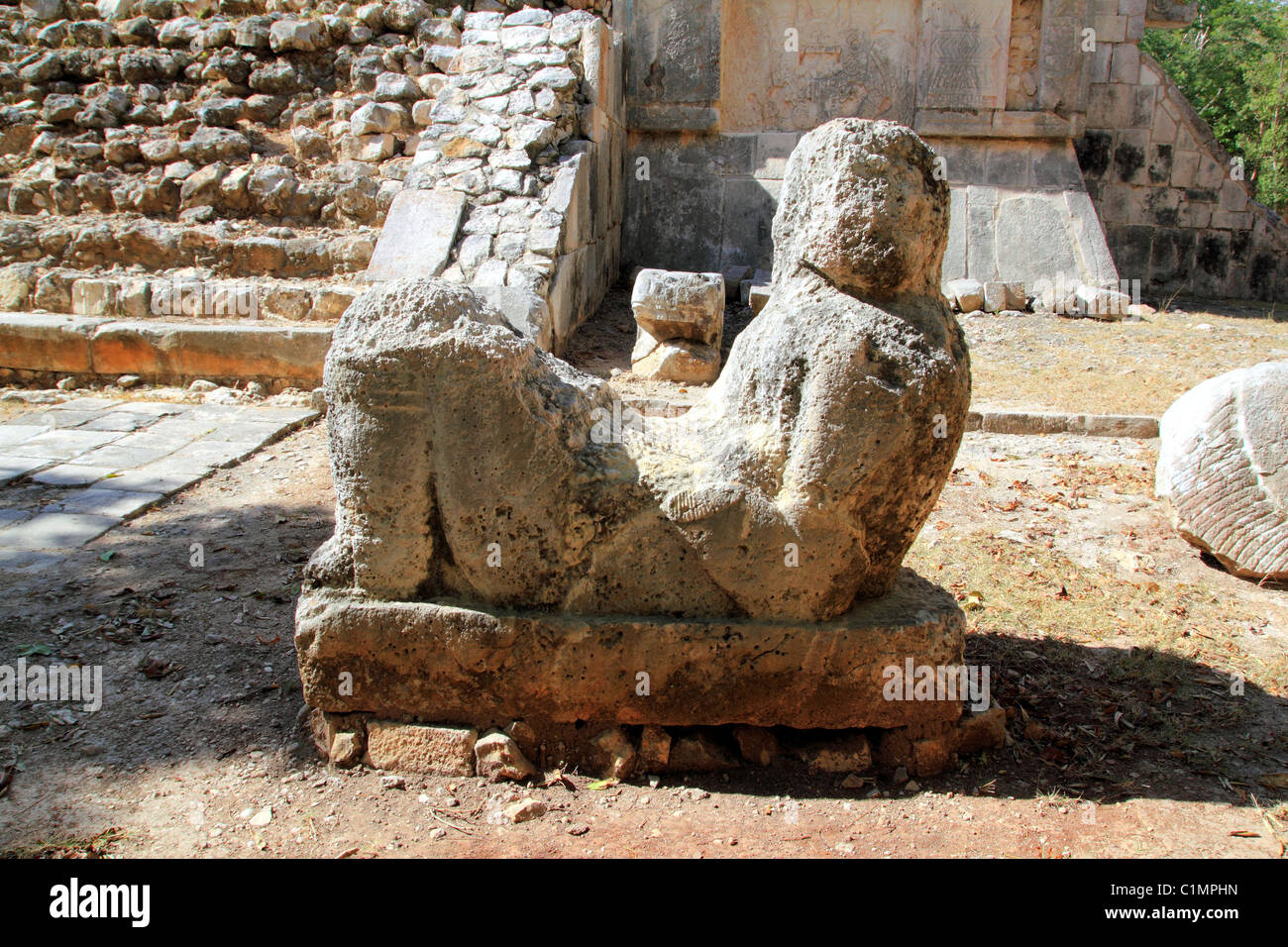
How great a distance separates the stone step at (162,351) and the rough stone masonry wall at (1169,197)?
27.2 feet

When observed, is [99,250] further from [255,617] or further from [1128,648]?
[1128,648]

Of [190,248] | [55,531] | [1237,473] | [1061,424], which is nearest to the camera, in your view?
Result: [1237,473]

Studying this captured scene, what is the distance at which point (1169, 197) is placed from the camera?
1022cm

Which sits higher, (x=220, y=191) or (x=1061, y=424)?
(x=220, y=191)

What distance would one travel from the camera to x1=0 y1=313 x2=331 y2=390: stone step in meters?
6.80

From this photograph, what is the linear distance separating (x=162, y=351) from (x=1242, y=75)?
1863 cm

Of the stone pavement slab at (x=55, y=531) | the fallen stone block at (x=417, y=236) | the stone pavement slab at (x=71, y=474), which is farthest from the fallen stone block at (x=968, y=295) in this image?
the stone pavement slab at (x=55, y=531)

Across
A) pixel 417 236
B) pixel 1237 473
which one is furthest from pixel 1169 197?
pixel 417 236

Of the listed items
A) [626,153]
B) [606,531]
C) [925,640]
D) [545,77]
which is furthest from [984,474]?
[626,153]

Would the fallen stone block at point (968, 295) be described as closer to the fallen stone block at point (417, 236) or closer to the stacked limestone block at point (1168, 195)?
the stacked limestone block at point (1168, 195)

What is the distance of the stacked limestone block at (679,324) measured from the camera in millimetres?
6555

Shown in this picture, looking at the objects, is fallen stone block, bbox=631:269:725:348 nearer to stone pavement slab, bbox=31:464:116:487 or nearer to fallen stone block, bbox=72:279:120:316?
stone pavement slab, bbox=31:464:116:487

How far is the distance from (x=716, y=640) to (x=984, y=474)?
3209mm

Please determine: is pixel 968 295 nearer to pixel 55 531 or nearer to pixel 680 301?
pixel 680 301
